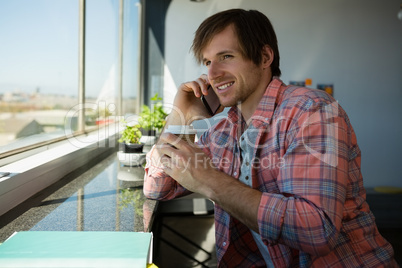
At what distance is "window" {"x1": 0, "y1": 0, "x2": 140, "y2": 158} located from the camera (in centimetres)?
139

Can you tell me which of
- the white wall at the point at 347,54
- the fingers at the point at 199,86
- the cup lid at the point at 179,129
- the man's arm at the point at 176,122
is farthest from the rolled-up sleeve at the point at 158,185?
the white wall at the point at 347,54

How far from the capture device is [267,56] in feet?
4.40

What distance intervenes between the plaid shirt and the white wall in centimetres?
326

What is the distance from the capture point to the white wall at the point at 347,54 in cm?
420

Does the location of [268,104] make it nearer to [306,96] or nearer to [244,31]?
[306,96]

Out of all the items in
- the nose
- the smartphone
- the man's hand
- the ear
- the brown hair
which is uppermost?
the brown hair

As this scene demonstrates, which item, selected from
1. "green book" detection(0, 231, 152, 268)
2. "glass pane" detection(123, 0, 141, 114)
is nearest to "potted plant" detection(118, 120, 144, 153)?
"green book" detection(0, 231, 152, 268)

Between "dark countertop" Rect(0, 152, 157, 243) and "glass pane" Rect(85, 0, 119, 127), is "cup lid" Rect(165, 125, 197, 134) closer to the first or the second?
"dark countertop" Rect(0, 152, 157, 243)

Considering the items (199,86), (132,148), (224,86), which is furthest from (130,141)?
(224,86)

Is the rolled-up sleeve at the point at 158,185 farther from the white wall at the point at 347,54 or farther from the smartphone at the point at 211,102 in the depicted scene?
the white wall at the point at 347,54

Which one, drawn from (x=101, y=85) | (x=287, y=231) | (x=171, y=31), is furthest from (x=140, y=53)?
(x=287, y=231)

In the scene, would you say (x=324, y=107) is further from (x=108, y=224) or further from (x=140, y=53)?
(x=140, y=53)

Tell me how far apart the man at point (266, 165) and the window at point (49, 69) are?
66cm

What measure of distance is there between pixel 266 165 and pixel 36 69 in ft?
4.21
